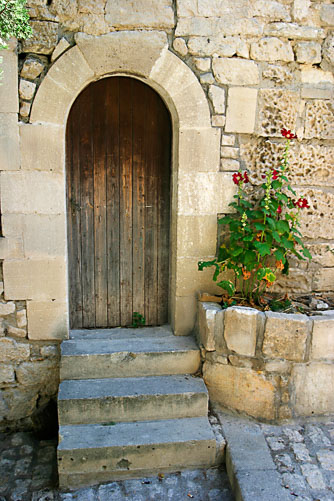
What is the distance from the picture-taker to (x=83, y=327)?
3736mm

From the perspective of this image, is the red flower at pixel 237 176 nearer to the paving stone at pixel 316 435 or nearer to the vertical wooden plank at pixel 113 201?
the vertical wooden plank at pixel 113 201

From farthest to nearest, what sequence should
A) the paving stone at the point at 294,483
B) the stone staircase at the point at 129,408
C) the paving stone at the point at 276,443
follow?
the paving stone at the point at 276,443
the stone staircase at the point at 129,408
the paving stone at the point at 294,483

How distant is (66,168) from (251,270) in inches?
68.6

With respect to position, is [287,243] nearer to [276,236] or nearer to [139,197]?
[276,236]

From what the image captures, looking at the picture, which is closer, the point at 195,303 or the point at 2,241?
the point at 2,241

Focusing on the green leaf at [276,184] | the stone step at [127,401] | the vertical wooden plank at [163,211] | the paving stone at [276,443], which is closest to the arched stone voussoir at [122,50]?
the vertical wooden plank at [163,211]

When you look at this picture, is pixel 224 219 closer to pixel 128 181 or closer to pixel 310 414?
pixel 128 181

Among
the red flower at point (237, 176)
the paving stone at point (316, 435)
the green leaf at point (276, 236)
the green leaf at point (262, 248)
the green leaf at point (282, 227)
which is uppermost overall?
the red flower at point (237, 176)

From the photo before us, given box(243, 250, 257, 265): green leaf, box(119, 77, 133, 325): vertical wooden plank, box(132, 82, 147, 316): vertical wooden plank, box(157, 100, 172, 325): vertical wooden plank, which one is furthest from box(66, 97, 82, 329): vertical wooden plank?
box(243, 250, 257, 265): green leaf

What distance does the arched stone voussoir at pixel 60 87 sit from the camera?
308 cm

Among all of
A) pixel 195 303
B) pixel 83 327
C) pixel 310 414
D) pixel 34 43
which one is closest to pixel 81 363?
pixel 83 327

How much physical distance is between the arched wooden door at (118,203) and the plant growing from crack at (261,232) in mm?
611

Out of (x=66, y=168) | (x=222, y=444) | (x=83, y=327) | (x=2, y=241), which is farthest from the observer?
(x=83, y=327)

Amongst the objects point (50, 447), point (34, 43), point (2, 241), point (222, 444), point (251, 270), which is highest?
point (34, 43)
